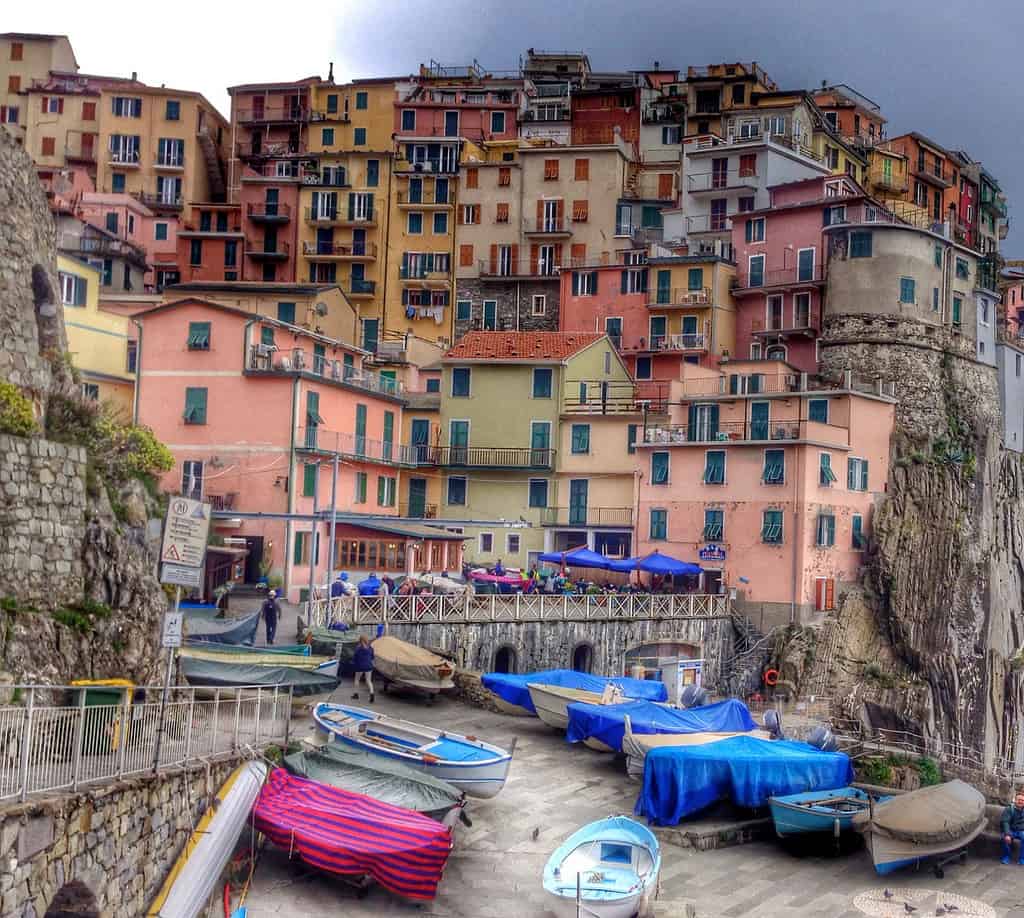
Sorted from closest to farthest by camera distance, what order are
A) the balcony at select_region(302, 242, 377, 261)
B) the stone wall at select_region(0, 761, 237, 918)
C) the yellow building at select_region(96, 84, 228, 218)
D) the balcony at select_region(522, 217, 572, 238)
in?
the stone wall at select_region(0, 761, 237, 918) → the balcony at select_region(522, 217, 572, 238) → the balcony at select_region(302, 242, 377, 261) → the yellow building at select_region(96, 84, 228, 218)

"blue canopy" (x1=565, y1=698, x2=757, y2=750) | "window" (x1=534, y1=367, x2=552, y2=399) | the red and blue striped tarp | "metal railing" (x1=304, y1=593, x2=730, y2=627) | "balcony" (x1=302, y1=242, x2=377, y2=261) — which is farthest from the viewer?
"balcony" (x1=302, y1=242, x2=377, y2=261)

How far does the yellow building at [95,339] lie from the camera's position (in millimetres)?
51031

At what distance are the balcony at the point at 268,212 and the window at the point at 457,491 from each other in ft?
90.1

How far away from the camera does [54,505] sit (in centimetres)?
2136

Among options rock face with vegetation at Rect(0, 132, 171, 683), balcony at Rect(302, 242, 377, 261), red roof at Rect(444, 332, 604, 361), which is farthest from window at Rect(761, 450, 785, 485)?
balcony at Rect(302, 242, 377, 261)

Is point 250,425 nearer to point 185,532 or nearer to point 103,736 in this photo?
point 185,532

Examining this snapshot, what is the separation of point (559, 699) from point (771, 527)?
21703 mm

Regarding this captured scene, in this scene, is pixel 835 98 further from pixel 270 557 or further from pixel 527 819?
pixel 527 819

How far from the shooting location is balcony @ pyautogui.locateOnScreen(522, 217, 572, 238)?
3014 inches

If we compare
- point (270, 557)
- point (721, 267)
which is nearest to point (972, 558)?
point (721, 267)

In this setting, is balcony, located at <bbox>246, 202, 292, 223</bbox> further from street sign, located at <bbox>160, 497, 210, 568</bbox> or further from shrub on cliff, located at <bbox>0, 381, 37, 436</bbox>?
street sign, located at <bbox>160, 497, 210, 568</bbox>

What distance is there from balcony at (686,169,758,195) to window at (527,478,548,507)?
77.8 feet

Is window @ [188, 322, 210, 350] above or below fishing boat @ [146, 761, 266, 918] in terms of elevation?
above

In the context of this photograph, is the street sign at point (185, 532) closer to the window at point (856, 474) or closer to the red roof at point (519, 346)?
the window at point (856, 474)
